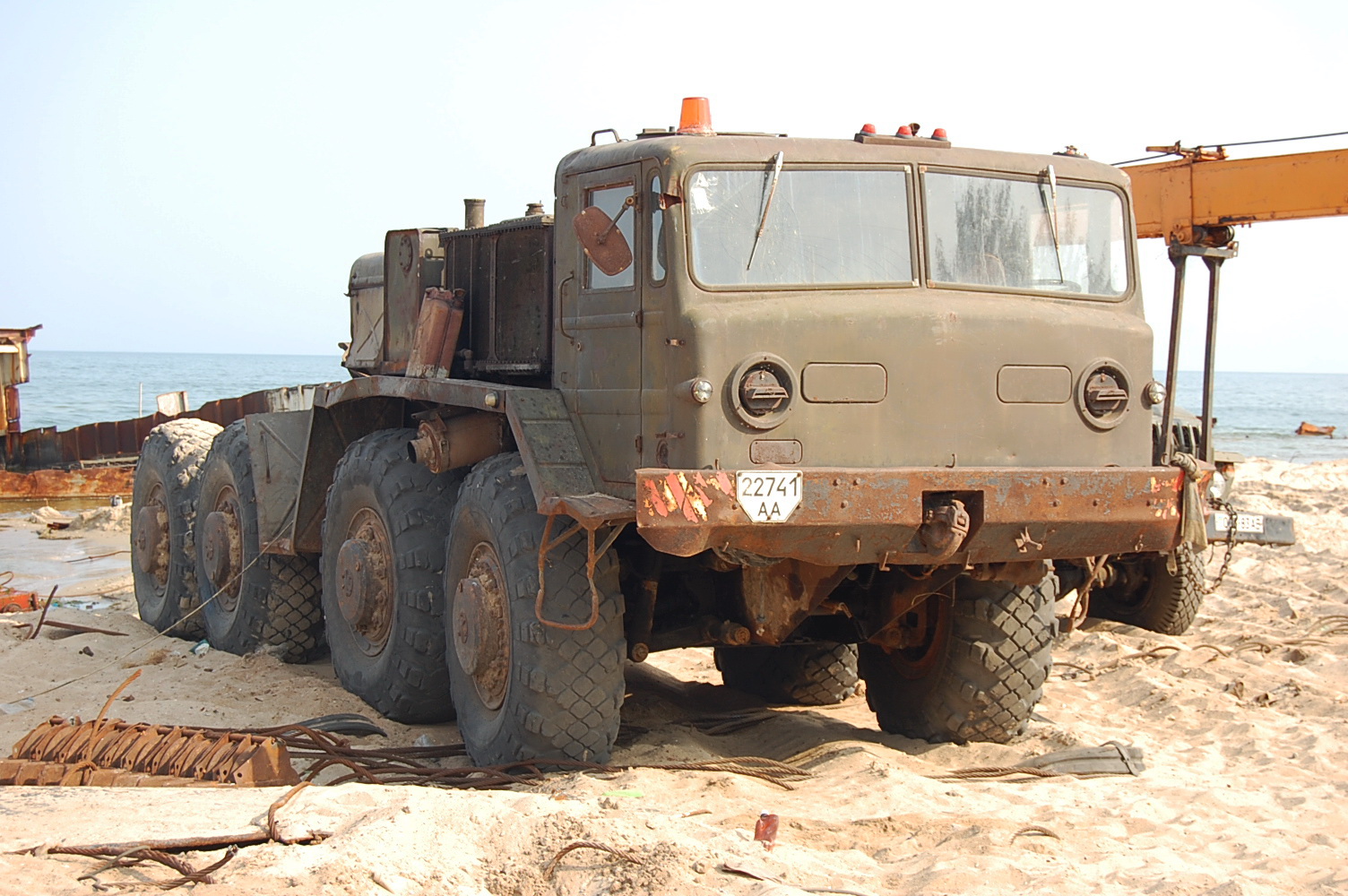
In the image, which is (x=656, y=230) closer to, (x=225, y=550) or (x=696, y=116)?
(x=696, y=116)

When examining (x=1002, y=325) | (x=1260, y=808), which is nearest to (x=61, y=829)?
(x=1002, y=325)

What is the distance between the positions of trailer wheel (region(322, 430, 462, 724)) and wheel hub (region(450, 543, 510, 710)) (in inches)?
30.1

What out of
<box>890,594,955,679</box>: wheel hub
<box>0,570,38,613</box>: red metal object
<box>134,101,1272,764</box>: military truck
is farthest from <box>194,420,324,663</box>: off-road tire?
<box>890,594,955,679</box>: wheel hub

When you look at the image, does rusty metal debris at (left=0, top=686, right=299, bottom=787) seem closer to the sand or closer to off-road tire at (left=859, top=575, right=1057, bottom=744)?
the sand

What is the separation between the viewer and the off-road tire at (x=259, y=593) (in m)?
9.42

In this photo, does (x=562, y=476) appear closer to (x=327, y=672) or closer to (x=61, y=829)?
(x=61, y=829)

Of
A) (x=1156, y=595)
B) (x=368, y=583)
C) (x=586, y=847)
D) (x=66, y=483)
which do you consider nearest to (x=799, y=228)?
(x=586, y=847)

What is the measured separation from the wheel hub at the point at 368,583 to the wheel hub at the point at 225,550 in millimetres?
2070

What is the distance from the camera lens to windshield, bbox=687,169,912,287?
5754 millimetres

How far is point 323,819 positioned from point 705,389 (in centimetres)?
208

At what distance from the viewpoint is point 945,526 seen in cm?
561

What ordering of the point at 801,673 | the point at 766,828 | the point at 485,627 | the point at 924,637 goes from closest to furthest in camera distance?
the point at 766,828, the point at 485,627, the point at 924,637, the point at 801,673

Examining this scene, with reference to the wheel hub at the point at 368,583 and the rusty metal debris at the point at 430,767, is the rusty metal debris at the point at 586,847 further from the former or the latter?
the wheel hub at the point at 368,583

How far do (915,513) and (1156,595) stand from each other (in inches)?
200
